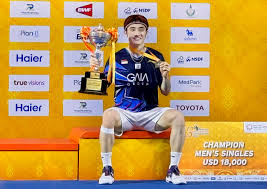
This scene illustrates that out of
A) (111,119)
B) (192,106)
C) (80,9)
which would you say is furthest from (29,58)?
(192,106)

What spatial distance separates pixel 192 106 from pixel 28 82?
71.3 inches

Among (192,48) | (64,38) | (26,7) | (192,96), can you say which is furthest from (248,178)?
(26,7)

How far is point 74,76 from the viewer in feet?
16.9

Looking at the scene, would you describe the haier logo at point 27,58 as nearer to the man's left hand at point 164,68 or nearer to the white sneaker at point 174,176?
the man's left hand at point 164,68

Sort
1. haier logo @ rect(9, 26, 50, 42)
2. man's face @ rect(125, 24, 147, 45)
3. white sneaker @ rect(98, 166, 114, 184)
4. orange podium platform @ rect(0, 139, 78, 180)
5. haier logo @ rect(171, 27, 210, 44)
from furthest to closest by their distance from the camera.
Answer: haier logo @ rect(171, 27, 210, 44) → haier logo @ rect(9, 26, 50, 42) → man's face @ rect(125, 24, 147, 45) → orange podium platform @ rect(0, 139, 78, 180) → white sneaker @ rect(98, 166, 114, 184)

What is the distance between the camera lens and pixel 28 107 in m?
5.12

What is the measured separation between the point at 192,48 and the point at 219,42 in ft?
1.02

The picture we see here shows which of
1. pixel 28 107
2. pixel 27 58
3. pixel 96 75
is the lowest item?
pixel 28 107

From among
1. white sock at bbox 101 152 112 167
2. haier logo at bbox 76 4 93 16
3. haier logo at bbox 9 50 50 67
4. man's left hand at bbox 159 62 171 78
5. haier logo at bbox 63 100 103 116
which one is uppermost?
haier logo at bbox 76 4 93 16

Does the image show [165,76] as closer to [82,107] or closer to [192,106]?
[192,106]

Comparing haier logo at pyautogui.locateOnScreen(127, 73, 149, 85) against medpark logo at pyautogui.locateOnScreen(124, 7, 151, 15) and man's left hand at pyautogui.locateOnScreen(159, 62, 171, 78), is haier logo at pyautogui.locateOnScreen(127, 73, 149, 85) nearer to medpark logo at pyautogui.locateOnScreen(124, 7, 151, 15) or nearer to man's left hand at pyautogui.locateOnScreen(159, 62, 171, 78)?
man's left hand at pyautogui.locateOnScreen(159, 62, 171, 78)

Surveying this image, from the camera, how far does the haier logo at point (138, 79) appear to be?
4.42 metres

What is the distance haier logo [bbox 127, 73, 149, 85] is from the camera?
4.42m

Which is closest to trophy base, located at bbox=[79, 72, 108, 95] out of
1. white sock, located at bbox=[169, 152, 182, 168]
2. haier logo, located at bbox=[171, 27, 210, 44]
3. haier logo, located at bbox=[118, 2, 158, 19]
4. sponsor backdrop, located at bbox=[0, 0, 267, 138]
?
white sock, located at bbox=[169, 152, 182, 168]
